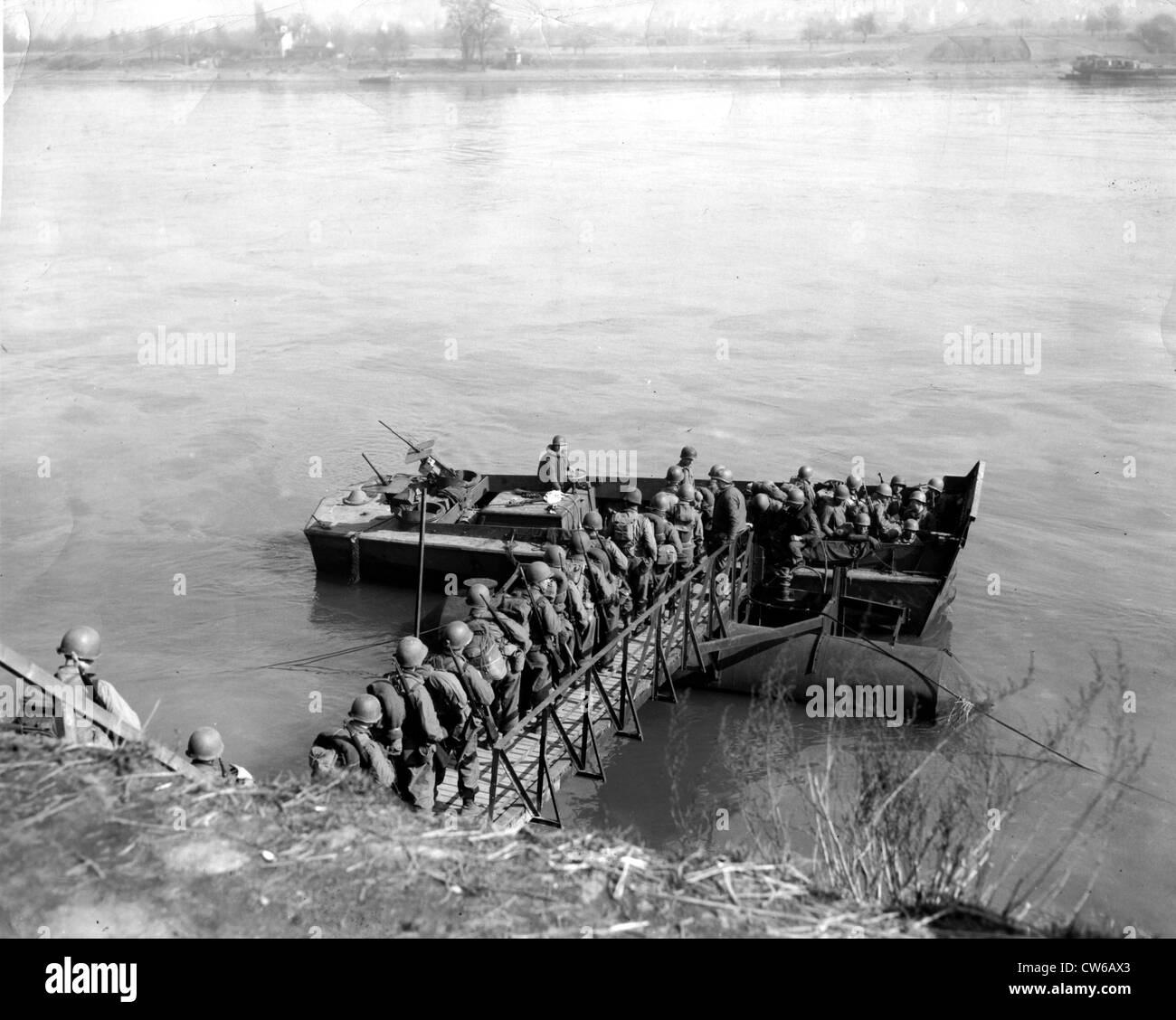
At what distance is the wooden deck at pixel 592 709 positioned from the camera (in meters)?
11.5

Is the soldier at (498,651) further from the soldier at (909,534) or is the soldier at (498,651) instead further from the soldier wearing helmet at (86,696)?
the soldier at (909,534)

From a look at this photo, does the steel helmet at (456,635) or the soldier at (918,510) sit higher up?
the steel helmet at (456,635)

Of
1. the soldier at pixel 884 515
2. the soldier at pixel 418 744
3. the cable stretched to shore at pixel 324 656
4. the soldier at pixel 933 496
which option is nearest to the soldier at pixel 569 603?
the soldier at pixel 418 744

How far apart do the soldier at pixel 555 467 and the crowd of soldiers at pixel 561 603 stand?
0.02 meters

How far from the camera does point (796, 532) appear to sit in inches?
677

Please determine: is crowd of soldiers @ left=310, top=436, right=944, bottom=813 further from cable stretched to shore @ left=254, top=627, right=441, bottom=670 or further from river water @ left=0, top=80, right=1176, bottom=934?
cable stretched to shore @ left=254, top=627, right=441, bottom=670

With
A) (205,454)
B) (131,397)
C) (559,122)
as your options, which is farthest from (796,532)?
(559,122)

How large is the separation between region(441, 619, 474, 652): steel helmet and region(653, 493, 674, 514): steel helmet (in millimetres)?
5398

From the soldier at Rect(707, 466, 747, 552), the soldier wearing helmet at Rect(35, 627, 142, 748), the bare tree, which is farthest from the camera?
the bare tree

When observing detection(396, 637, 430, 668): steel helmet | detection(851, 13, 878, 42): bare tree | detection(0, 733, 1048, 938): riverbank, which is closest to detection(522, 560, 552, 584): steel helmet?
detection(396, 637, 430, 668): steel helmet

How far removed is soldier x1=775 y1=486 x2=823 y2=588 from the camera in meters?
17.1

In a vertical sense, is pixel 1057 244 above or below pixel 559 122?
below
